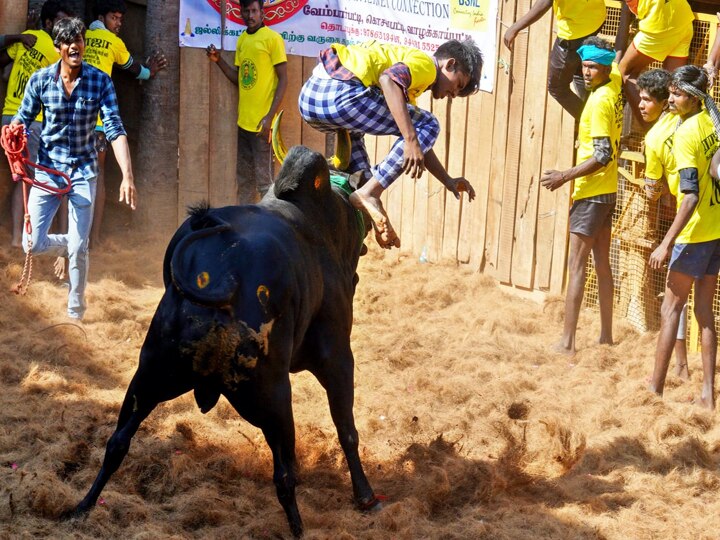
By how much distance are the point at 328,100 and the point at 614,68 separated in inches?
115

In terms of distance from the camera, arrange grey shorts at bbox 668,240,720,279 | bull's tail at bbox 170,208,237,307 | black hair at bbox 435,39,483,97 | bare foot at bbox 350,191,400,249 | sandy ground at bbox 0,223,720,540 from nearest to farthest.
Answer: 1. bull's tail at bbox 170,208,237,307
2. sandy ground at bbox 0,223,720,540
3. bare foot at bbox 350,191,400,249
4. black hair at bbox 435,39,483,97
5. grey shorts at bbox 668,240,720,279

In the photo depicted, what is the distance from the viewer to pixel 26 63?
9.05m

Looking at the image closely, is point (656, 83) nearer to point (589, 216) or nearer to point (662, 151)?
point (662, 151)

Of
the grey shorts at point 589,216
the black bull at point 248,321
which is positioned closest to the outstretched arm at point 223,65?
the grey shorts at point 589,216

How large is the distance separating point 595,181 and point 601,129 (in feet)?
1.42

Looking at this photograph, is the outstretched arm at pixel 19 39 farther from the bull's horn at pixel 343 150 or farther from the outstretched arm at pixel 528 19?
the bull's horn at pixel 343 150

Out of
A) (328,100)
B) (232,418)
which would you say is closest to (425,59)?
(328,100)

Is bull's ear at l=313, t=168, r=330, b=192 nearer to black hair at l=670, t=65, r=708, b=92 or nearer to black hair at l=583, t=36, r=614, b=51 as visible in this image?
black hair at l=670, t=65, r=708, b=92

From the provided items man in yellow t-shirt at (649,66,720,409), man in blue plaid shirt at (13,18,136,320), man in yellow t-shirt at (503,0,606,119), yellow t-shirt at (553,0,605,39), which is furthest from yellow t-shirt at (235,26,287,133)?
man in yellow t-shirt at (649,66,720,409)

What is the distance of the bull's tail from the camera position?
4047mm

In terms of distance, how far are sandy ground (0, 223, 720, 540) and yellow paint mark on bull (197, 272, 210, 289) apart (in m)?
1.17

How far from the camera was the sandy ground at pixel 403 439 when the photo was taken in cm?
477

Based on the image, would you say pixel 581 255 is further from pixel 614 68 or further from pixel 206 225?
pixel 206 225

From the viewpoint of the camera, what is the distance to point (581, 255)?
7680 mm
